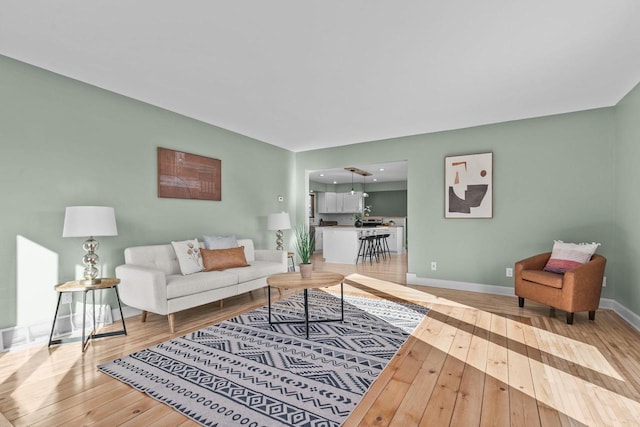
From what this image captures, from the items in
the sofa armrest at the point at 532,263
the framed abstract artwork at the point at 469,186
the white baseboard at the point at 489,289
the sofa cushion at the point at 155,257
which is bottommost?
the white baseboard at the point at 489,289

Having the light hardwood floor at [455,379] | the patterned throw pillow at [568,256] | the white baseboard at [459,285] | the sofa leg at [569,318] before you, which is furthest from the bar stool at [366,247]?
the sofa leg at [569,318]

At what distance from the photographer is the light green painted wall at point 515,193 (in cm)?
414

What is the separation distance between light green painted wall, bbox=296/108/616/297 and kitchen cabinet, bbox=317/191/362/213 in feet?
19.6

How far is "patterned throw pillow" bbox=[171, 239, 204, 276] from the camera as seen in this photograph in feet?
12.5

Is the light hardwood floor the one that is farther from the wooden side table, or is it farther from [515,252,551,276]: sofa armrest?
[515,252,551,276]: sofa armrest

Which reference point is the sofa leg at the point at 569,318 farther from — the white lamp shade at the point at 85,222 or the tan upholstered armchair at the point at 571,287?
the white lamp shade at the point at 85,222

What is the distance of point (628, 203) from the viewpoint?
3.66m

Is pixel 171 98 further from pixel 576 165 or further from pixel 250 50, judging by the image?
pixel 576 165

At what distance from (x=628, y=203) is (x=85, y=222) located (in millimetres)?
5705

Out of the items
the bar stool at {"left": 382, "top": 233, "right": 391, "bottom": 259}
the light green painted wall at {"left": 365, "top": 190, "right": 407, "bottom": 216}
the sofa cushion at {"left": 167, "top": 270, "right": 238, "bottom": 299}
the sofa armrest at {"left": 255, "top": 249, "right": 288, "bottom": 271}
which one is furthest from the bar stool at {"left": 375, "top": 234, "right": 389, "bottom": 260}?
the sofa cushion at {"left": 167, "top": 270, "right": 238, "bottom": 299}

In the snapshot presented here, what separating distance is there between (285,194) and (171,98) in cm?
301

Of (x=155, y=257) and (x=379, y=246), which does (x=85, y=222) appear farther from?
(x=379, y=246)

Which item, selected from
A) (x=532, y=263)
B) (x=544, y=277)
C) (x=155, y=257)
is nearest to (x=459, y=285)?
(x=532, y=263)

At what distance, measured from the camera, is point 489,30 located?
2.40m
